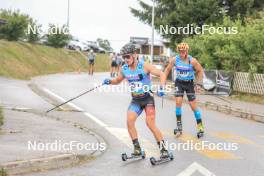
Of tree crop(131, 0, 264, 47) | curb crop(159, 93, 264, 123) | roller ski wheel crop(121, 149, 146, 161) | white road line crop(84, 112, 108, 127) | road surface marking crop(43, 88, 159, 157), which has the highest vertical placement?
tree crop(131, 0, 264, 47)

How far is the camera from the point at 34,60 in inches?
1561

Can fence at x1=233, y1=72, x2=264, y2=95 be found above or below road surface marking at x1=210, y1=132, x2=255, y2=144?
above

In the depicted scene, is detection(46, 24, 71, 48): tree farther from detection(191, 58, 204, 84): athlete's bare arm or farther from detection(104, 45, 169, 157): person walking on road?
detection(104, 45, 169, 157): person walking on road

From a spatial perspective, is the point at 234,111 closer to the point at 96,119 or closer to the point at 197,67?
the point at 96,119

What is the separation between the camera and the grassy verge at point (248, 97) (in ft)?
72.8

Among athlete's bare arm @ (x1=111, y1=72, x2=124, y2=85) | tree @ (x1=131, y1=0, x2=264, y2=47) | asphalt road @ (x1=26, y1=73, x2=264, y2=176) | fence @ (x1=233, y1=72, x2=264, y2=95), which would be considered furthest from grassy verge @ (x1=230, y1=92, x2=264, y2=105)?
athlete's bare arm @ (x1=111, y1=72, x2=124, y2=85)

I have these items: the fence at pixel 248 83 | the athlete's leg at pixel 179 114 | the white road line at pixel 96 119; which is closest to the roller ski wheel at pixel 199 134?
the athlete's leg at pixel 179 114

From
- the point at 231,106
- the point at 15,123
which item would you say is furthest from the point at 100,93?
the point at 15,123

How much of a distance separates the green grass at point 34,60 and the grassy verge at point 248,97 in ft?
42.2

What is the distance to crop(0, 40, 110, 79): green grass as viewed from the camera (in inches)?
1273
